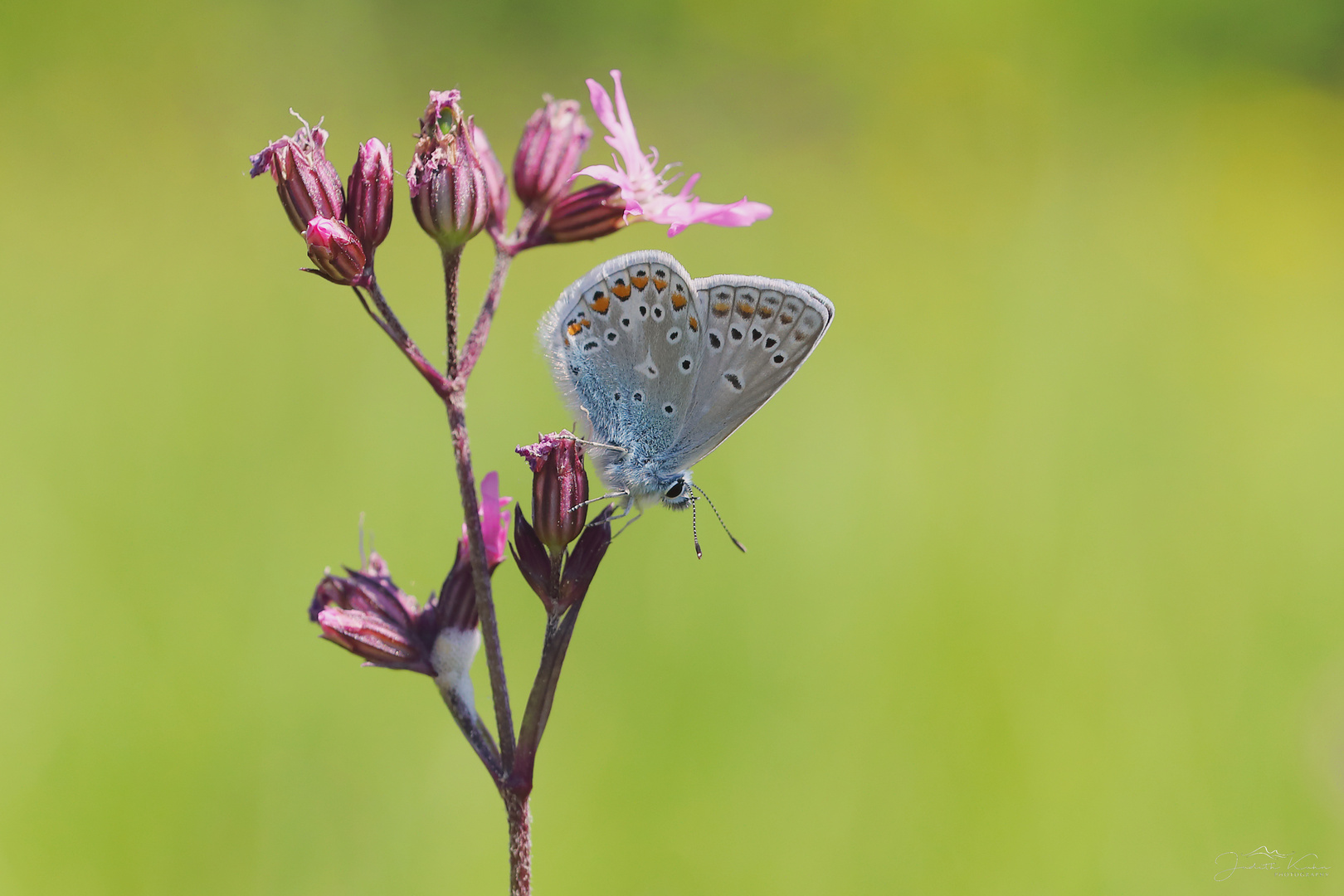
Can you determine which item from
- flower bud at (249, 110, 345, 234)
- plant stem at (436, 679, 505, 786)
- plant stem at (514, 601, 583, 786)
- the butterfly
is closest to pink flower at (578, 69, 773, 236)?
the butterfly

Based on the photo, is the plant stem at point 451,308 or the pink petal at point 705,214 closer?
the plant stem at point 451,308

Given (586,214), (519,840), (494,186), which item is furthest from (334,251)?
(519,840)

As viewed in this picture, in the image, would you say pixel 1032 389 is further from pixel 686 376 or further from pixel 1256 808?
pixel 686 376

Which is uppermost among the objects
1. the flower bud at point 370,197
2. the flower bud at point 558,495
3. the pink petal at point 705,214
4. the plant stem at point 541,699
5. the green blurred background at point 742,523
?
the flower bud at point 370,197

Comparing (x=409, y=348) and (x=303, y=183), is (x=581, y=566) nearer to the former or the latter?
(x=409, y=348)

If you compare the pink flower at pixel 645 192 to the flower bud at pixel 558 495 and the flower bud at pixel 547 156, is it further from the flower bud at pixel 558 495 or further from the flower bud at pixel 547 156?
the flower bud at pixel 558 495

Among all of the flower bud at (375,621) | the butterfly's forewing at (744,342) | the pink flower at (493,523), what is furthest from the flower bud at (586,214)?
the flower bud at (375,621)
